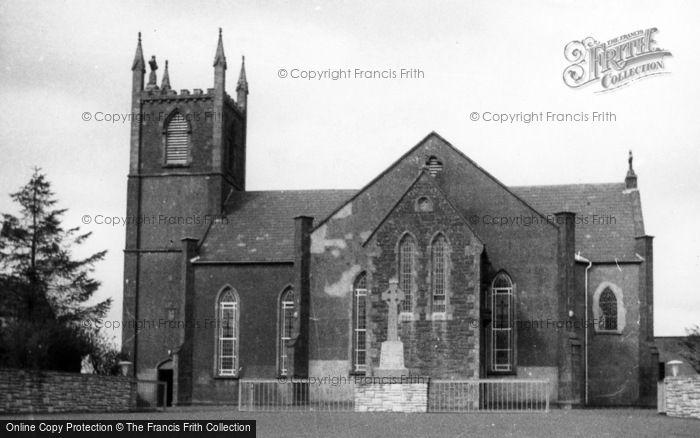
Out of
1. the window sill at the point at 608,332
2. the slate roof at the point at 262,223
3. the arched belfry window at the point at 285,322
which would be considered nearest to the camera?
the window sill at the point at 608,332

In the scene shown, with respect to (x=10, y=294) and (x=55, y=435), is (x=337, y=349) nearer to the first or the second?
(x=10, y=294)

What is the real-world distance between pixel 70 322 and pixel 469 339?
18817 mm

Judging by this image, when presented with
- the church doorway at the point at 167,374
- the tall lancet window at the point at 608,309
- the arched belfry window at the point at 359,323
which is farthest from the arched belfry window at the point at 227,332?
the tall lancet window at the point at 608,309

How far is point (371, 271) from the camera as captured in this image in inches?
1706

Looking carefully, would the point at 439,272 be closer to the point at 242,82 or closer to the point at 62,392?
the point at 62,392

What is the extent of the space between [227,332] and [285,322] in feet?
8.83

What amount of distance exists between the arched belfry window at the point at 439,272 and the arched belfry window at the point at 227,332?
11399mm

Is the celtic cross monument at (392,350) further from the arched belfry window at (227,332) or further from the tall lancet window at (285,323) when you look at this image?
the arched belfry window at (227,332)

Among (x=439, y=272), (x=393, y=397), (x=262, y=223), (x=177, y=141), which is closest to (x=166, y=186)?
(x=177, y=141)

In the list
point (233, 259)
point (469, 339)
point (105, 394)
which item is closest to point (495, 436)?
point (105, 394)

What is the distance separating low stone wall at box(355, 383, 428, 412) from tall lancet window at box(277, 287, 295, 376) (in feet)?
50.3

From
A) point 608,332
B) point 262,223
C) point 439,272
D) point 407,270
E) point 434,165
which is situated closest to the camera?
point 439,272

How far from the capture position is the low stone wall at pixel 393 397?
113 feet

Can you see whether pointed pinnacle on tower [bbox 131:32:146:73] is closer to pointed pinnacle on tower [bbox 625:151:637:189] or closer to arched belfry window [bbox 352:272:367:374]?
arched belfry window [bbox 352:272:367:374]
